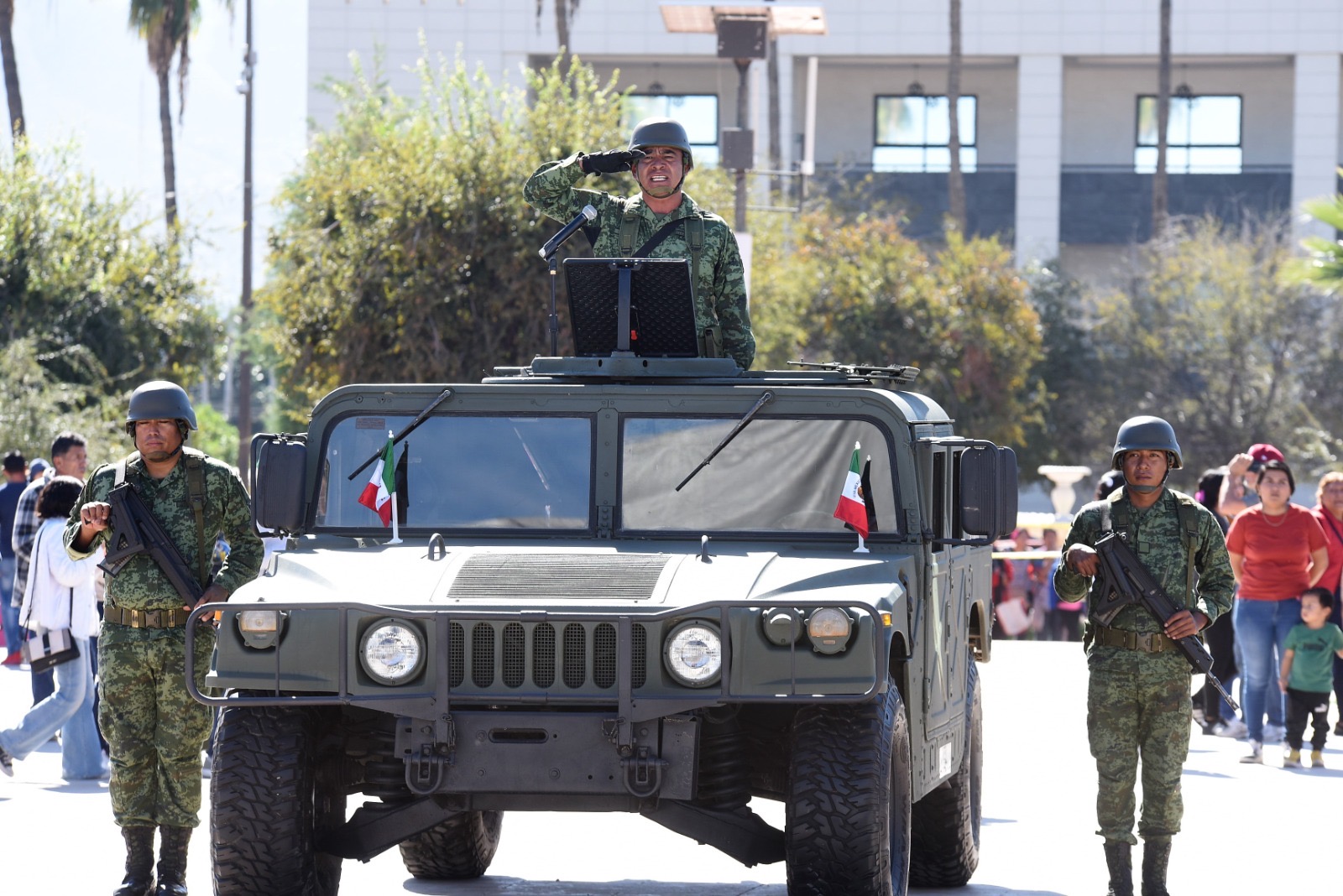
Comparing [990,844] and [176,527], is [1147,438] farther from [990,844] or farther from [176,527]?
[176,527]

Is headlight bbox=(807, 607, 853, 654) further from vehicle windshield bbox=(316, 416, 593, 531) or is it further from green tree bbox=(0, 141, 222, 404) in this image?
green tree bbox=(0, 141, 222, 404)

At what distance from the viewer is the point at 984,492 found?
7.77 meters

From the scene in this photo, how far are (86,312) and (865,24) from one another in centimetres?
2508

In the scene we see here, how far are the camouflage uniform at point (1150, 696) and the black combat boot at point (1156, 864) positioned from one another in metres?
0.04

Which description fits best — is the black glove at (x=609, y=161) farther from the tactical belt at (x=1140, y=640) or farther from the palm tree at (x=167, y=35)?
the palm tree at (x=167, y=35)

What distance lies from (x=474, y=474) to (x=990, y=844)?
141 inches

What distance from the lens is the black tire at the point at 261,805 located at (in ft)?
22.7

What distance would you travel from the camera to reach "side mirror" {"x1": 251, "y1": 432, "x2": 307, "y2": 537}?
25.7 ft

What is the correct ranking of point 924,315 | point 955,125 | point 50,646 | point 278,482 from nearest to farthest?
point 278,482 → point 50,646 → point 924,315 → point 955,125

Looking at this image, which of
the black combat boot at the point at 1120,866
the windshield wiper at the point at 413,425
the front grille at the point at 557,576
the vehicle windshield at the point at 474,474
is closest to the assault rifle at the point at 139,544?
the vehicle windshield at the point at 474,474

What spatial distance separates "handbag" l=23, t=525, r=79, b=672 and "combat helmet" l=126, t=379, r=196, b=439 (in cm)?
353

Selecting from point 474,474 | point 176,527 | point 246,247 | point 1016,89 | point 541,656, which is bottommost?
point 541,656

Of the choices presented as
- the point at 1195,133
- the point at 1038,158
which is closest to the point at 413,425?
the point at 1038,158

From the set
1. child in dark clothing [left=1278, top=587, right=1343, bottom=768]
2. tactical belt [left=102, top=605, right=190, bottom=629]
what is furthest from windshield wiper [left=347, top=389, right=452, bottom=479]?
child in dark clothing [left=1278, top=587, right=1343, bottom=768]
